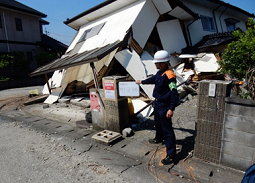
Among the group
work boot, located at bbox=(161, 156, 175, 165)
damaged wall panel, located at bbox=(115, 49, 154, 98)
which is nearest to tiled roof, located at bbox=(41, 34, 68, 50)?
damaged wall panel, located at bbox=(115, 49, 154, 98)

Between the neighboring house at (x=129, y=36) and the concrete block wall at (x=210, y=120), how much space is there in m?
3.66

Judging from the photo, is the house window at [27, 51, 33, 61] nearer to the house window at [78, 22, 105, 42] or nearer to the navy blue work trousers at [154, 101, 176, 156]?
the house window at [78, 22, 105, 42]

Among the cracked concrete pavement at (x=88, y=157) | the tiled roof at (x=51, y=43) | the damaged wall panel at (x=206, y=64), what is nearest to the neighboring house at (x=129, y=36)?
the damaged wall panel at (x=206, y=64)

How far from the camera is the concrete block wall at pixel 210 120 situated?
2.77 m

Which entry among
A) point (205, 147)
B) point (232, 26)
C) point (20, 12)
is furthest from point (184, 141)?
point (20, 12)

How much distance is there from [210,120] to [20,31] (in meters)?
22.4

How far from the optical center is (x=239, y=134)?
268 centimetres

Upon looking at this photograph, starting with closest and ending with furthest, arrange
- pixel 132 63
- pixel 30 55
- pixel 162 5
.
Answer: pixel 132 63 → pixel 162 5 → pixel 30 55

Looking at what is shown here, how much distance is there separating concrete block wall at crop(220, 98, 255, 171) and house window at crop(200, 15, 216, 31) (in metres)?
12.9

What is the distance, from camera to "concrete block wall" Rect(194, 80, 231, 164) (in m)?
2.77

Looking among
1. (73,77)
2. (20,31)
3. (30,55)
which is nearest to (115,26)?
(73,77)

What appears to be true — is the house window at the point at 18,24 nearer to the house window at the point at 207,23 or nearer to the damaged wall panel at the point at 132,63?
the damaged wall panel at the point at 132,63

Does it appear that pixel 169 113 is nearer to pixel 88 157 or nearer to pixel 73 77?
pixel 88 157

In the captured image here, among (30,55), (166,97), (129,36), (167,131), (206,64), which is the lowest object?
(167,131)
